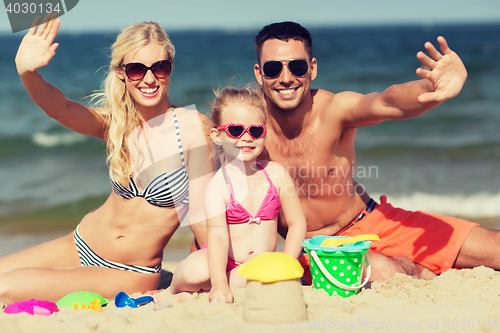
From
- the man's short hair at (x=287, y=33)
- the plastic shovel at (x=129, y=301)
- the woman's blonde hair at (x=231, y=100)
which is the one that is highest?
the man's short hair at (x=287, y=33)

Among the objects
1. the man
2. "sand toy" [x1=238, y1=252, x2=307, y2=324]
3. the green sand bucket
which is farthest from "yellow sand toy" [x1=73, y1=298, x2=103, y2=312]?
the man

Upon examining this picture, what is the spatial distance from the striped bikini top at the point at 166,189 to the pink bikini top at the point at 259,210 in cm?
44

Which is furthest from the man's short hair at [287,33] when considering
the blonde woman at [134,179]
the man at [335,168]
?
the blonde woman at [134,179]

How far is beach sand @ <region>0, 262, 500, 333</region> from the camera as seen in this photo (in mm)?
2047

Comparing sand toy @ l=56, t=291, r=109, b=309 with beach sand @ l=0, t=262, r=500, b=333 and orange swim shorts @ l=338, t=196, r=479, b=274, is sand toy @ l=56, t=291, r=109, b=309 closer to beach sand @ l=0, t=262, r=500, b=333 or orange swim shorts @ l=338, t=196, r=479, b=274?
beach sand @ l=0, t=262, r=500, b=333

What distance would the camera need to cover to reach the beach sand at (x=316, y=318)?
6.72ft

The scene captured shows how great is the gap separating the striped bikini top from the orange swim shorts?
1.49 m

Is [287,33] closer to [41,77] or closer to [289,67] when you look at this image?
[289,67]

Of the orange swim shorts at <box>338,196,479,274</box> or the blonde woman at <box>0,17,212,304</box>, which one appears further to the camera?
the orange swim shorts at <box>338,196,479,274</box>

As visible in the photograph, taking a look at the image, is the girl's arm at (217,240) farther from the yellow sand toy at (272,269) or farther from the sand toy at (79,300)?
the sand toy at (79,300)

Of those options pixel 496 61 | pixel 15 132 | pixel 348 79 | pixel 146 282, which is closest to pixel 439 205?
pixel 146 282

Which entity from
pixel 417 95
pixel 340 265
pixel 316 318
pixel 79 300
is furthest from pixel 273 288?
pixel 417 95

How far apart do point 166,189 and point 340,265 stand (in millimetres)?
1381

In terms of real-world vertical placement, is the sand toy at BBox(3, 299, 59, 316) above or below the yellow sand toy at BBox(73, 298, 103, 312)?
above
